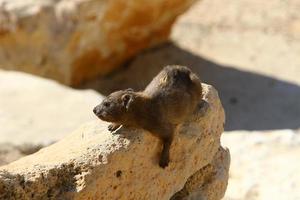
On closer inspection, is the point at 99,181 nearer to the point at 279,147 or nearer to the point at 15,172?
the point at 15,172

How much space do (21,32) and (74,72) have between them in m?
1.02

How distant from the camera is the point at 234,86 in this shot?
32.8 ft

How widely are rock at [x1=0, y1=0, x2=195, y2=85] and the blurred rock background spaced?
60cm

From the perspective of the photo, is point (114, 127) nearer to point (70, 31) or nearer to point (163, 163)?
point (163, 163)

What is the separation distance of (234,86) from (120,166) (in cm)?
623

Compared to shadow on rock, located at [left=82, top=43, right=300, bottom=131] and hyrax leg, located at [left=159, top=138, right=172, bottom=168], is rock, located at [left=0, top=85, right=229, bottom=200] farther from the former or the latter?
shadow on rock, located at [left=82, top=43, right=300, bottom=131]

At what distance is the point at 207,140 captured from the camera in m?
4.50

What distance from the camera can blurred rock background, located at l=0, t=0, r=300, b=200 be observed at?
21.4 ft

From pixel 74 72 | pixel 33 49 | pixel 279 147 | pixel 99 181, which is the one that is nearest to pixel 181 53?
pixel 74 72

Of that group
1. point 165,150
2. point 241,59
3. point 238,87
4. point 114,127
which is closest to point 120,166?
point 114,127

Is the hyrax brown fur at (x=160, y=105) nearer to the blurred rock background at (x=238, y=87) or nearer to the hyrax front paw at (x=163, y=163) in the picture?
the hyrax front paw at (x=163, y=163)

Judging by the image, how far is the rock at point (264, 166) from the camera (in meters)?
6.32

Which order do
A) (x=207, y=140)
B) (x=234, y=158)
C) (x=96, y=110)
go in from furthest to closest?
(x=234, y=158) → (x=207, y=140) → (x=96, y=110)

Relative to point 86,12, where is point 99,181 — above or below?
above
